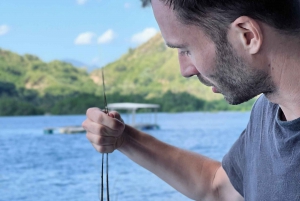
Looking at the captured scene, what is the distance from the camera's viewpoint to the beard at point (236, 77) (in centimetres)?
68

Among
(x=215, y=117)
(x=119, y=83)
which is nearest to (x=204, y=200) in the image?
(x=119, y=83)

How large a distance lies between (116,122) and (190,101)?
141 inches

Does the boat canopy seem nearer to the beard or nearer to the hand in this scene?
the hand

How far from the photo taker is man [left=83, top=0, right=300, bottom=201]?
67 cm

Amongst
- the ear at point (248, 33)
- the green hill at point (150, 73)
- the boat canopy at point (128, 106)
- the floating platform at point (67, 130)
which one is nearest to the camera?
the ear at point (248, 33)

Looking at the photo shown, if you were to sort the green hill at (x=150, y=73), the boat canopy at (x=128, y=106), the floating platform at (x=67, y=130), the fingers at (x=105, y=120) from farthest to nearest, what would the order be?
the floating platform at (x=67, y=130)
the boat canopy at (x=128, y=106)
the green hill at (x=150, y=73)
the fingers at (x=105, y=120)

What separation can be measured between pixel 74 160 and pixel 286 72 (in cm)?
421

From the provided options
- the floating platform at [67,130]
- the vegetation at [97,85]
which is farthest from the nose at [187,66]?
the floating platform at [67,130]

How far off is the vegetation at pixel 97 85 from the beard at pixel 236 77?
2429 millimetres

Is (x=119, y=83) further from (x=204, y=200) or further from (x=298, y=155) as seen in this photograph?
(x=298, y=155)

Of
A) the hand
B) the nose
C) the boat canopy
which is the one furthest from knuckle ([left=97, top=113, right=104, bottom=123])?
the boat canopy

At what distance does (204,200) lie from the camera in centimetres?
98

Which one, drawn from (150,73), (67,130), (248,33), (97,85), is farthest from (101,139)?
(67,130)

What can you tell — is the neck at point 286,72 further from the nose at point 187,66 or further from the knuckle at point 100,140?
the knuckle at point 100,140
